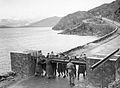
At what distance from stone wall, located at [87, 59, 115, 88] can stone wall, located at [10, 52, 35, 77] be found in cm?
650

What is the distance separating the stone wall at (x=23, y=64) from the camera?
1959cm

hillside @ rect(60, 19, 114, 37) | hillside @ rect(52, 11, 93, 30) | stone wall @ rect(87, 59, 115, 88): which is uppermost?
hillside @ rect(52, 11, 93, 30)

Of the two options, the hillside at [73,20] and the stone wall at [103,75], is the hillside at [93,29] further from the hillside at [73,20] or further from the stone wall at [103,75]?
the stone wall at [103,75]

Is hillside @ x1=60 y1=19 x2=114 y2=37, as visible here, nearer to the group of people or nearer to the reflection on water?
the reflection on water

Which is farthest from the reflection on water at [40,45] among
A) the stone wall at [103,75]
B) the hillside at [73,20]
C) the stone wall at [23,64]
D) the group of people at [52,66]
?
the hillside at [73,20]

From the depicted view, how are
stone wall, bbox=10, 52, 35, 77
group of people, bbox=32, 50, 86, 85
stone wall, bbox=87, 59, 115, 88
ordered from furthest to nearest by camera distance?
stone wall, bbox=10, 52, 35, 77 < group of people, bbox=32, 50, 86, 85 < stone wall, bbox=87, 59, 115, 88

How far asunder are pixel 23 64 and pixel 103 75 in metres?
8.35

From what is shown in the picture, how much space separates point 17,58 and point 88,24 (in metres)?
75.5

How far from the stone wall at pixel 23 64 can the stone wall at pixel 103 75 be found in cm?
650

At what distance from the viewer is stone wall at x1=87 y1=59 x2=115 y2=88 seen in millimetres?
14898

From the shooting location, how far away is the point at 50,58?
19.0 metres

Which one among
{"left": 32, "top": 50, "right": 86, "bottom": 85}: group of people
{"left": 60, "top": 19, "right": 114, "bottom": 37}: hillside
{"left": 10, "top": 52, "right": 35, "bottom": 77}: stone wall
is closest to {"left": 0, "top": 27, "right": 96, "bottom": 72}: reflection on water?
{"left": 60, "top": 19, "right": 114, "bottom": 37}: hillside

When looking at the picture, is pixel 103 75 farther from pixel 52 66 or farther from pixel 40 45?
pixel 40 45

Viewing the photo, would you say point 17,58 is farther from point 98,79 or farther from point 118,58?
point 118,58
